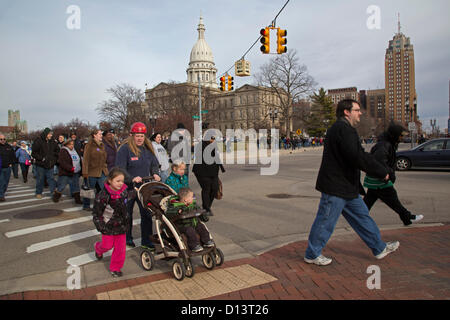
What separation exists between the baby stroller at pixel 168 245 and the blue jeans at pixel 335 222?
3.92 ft

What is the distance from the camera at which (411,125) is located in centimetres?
2652

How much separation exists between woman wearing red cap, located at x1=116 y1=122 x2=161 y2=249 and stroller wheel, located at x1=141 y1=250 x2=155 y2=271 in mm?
358

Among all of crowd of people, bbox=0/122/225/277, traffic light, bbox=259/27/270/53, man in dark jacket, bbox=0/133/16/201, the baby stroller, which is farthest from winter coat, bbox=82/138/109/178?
traffic light, bbox=259/27/270/53

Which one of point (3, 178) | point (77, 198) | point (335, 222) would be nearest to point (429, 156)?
point (335, 222)

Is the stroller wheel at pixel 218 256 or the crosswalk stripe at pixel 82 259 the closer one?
the stroller wheel at pixel 218 256

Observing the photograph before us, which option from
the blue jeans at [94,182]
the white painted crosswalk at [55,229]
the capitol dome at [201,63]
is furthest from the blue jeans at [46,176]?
the capitol dome at [201,63]

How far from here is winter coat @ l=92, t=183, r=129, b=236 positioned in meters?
4.14

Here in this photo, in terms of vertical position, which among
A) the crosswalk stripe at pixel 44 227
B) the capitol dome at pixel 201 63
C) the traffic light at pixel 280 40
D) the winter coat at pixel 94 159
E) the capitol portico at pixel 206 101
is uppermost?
the capitol dome at pixel 201 63

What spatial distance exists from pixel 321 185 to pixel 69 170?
7.42m

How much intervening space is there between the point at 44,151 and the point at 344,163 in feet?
29.4

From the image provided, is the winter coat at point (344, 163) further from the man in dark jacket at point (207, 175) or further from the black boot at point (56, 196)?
the black boot at point (56, 196)

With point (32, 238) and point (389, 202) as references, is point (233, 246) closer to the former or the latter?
point (389, 202)

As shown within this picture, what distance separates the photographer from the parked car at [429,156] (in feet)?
48.1
